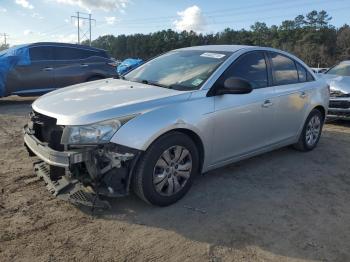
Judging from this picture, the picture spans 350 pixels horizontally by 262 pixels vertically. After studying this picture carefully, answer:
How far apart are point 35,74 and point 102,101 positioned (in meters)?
7.64

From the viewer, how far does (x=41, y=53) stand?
36.5 ft

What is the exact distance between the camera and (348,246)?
3586 millimetres

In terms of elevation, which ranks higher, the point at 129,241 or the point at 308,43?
the point at 308,43

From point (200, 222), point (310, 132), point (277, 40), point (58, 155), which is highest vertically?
point (277, 40)

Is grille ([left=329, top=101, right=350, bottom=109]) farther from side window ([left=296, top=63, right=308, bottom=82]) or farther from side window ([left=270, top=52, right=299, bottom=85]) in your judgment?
side window ([left=270, top=52, right=299, bottom=85])

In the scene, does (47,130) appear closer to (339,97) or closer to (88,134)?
(88,134)

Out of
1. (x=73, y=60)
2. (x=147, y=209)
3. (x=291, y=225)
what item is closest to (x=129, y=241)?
(x=147, y=209)

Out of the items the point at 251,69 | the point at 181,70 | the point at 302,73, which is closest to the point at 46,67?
the point at 181,70

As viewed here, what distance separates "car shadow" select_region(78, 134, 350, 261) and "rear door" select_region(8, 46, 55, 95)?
24.0 ft

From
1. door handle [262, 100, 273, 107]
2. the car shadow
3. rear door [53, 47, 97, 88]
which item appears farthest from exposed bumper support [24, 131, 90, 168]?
rear door [53, 47, 97, 88]

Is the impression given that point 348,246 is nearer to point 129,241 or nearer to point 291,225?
point 291,225

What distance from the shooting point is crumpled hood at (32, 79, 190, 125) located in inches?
146

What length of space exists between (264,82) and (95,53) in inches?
318

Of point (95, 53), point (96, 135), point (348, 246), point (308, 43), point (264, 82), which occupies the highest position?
point (308, 43)
